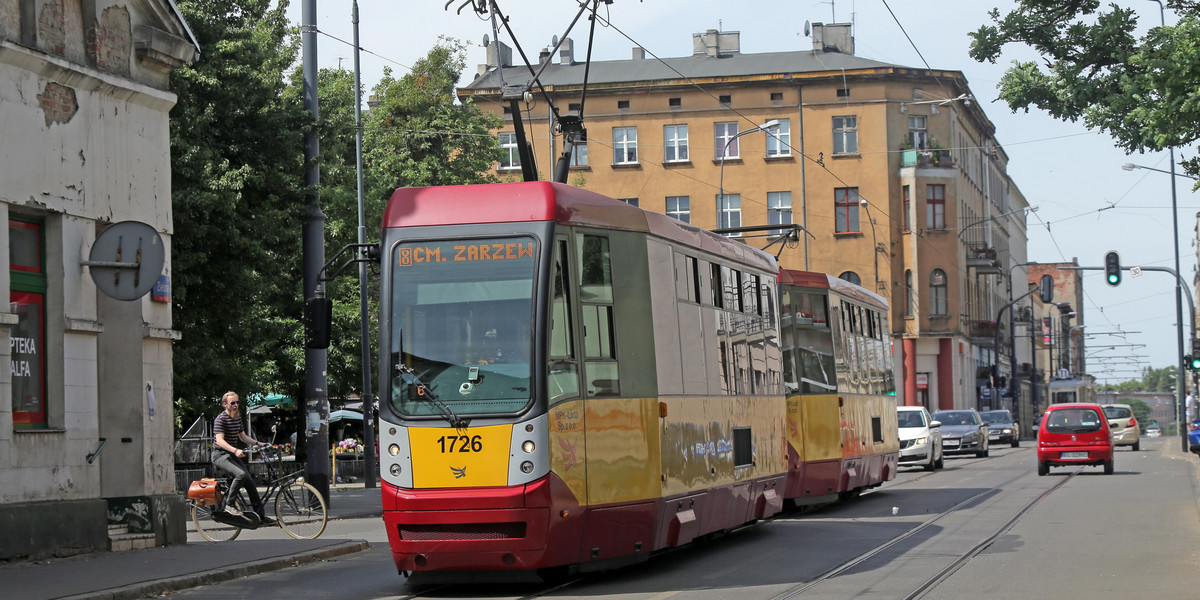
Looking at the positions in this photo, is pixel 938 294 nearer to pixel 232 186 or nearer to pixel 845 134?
pixel 845 134

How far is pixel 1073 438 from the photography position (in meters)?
31.6

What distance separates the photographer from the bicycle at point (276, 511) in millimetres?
16797

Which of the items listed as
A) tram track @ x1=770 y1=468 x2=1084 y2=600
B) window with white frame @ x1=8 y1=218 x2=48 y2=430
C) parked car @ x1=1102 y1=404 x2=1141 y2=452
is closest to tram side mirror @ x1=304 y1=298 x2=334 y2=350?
window with white frame @ x1=8 y1=218 x2=48 y2=430

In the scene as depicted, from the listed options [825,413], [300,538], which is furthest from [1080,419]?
[300,538]

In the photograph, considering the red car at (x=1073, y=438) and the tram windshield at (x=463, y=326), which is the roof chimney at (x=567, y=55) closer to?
the red car at (x=1073, y=438)

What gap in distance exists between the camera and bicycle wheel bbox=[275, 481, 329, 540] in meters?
17.3

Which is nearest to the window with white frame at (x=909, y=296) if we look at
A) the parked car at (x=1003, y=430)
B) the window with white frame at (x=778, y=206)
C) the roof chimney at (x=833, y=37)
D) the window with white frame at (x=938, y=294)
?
the window with white frame at (x=938, y=294)

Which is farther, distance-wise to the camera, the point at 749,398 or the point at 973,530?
the point at 973,530

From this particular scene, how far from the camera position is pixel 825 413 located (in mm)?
20844

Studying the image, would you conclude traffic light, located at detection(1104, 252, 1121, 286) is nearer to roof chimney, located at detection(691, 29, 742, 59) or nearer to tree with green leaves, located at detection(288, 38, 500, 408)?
tree with green leaves, located at detection(288, 38, 500, 408)

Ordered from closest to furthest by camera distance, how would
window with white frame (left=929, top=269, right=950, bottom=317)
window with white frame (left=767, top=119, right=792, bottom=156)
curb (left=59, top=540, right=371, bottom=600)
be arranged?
curb (left=59, top=540, right=371, bottom=600)
window with white frame (left=767, top=119, right=792, bottom=156)
window with white frame (left=929, top=269, right=950, bottom=317)

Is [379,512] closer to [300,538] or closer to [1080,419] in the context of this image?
[300,538]

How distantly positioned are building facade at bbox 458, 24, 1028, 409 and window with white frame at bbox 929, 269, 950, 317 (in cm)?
7

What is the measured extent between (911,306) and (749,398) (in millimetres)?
53806
